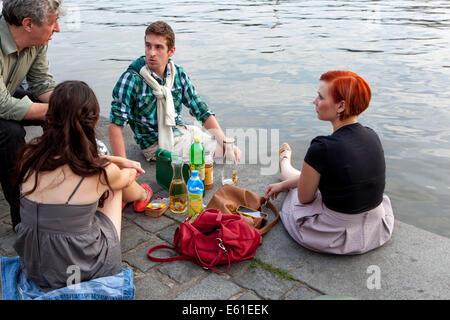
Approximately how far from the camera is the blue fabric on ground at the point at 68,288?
2.66 m

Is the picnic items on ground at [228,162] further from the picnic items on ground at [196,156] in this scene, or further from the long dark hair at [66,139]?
the long dark hair at [66,139]

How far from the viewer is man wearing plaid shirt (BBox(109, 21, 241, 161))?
459 cm

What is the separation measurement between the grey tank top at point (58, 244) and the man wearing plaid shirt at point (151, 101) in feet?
Result: 5.87

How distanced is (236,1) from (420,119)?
77.6ft

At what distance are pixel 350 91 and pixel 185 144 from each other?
8.20ft

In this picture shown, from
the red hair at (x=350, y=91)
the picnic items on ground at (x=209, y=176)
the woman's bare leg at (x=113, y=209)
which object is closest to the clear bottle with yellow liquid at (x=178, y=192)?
the picnic items on ground at (x=209, y=176)

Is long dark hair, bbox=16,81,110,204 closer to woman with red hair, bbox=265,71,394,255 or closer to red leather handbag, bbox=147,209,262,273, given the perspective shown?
red leather handbag, bbox=147,209,262,273

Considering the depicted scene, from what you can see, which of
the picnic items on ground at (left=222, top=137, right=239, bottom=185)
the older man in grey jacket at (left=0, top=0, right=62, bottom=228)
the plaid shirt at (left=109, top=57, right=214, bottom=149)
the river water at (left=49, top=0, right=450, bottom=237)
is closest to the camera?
the older man in grey jacket at (left=0, top=0, right=62, bottom=228)

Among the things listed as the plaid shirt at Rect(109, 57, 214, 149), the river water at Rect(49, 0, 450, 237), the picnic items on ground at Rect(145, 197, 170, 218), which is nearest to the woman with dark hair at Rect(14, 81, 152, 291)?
the picnic items on ground at Rect(145, 197, 170, 218)

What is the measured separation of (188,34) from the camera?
1769 cm

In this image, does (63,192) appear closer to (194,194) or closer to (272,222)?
(194,194)

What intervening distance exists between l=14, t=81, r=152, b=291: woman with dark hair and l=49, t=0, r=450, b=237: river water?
4.07 m

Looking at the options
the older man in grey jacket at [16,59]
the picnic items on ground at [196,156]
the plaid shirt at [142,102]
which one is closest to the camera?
the older man in grey jacket at [16,59]
